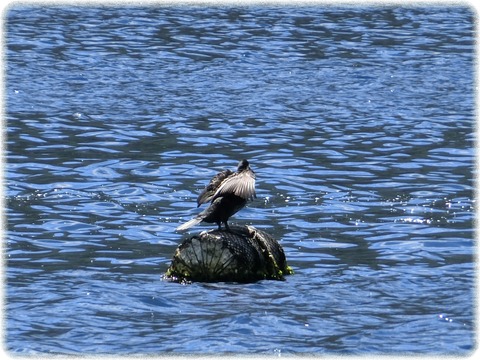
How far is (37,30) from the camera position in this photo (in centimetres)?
2494

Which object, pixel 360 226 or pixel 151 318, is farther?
pixel 360 226

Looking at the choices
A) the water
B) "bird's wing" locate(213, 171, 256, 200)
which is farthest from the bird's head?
the water

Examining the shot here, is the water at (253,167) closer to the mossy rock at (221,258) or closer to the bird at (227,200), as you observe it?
the mossy rock at (221,258)

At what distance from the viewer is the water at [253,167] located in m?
9.37

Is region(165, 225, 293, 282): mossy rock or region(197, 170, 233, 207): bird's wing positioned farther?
region(197, 170, 233, 207): bird's wing

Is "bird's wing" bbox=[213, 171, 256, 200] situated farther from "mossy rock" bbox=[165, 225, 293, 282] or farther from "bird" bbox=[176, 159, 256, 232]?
"mossy rock" bbox=[165, 225, 293, 282]

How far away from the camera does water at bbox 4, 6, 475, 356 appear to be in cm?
937

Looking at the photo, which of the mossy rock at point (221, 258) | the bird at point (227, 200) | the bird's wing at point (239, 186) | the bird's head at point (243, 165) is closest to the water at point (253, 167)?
the mossy rock at point (221, 258)

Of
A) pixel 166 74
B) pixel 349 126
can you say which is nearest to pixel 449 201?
pixel 349 126

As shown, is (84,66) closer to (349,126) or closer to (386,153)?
(349,126)

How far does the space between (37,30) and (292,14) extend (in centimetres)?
634

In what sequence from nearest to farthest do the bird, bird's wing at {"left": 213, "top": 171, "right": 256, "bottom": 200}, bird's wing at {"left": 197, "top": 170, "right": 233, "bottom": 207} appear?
1. bird's wing at {"left": 213, "top": 171, "right": 256, "bottom": 200}
2. the bird
3. bird's wing at {"left": 197, "top": 170, "right": 233, "bottom": 207}

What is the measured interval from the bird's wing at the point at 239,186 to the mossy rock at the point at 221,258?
0.40 meters

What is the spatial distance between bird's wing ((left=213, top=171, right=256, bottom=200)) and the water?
2.83 feet
